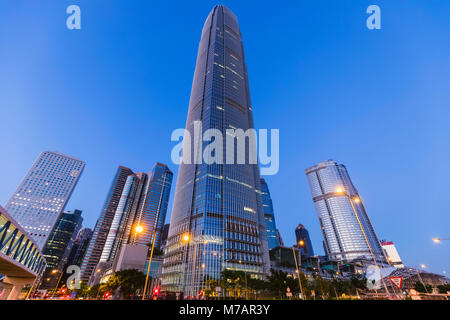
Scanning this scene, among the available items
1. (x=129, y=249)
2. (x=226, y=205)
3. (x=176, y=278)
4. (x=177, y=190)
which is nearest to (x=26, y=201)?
(x=129, y=249)

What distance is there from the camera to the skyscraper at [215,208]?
94.9 metres

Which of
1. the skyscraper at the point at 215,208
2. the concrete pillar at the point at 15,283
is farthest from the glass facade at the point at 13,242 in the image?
the skyscraper at the point at 215,208

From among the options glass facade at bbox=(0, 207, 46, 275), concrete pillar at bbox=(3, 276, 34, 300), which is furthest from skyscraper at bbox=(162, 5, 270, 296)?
glass facade at bbox=(0, 207, 46, 275)

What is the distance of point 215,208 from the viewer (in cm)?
10706

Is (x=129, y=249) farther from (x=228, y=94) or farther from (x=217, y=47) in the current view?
(x=217, y=47)

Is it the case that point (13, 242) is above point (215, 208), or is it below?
below

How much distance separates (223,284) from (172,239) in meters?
58.6

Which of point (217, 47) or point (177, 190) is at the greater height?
point (217, 47)

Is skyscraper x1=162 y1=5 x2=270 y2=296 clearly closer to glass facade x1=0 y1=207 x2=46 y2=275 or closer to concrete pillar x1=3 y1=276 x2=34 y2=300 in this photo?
concrete pillar x1=3 y1=276 x2=34 y2=300

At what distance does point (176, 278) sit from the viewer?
97938 mm

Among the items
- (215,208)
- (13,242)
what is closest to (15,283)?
(13,242)

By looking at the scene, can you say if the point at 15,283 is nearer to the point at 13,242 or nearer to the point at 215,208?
the point at 13,242

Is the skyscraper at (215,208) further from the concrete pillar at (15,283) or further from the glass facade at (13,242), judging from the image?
the glass facade at (13,242)
